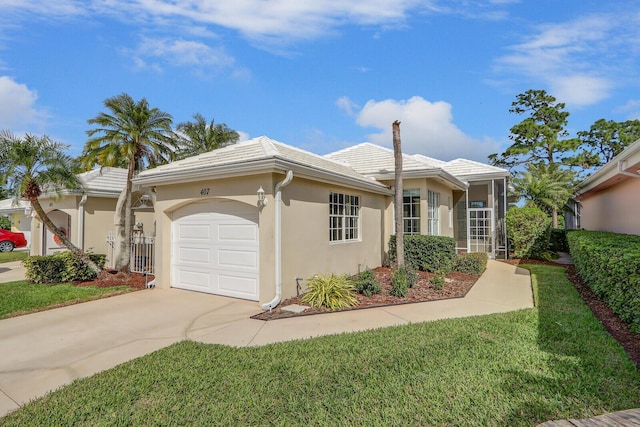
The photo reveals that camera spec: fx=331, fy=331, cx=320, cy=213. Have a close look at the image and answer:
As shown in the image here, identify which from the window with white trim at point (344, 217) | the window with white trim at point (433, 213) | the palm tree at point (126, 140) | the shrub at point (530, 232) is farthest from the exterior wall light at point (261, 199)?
the shrub at point (530, 232)

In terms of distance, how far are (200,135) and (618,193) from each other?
2282 cm

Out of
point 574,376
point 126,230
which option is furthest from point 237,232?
point 574,376

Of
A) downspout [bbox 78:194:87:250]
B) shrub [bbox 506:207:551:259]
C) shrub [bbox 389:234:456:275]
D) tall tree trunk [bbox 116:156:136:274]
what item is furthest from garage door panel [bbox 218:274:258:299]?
shrub [bbox 506:207:551:259]

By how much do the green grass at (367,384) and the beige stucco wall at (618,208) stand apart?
7.48 meters

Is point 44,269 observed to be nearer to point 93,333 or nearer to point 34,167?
point 34,167

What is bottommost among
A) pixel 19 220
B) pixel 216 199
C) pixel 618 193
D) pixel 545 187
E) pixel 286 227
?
pixel 286 227

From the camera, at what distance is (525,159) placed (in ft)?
96.9

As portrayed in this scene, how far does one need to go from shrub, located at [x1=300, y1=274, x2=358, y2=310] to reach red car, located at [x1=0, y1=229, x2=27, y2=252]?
79.4ft

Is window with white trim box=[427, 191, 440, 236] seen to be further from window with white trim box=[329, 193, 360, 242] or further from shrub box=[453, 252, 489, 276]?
window with white trim box=[329, 193, 360, 242]

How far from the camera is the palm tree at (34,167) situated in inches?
377

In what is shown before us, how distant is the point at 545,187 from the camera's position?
1781 cm

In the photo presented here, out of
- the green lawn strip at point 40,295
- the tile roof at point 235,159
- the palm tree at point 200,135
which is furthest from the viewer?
the palm tree at point 200,135

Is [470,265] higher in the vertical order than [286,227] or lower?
lower

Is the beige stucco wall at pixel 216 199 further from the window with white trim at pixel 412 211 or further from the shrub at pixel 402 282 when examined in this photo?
the window with white trim at pixel 412 211
